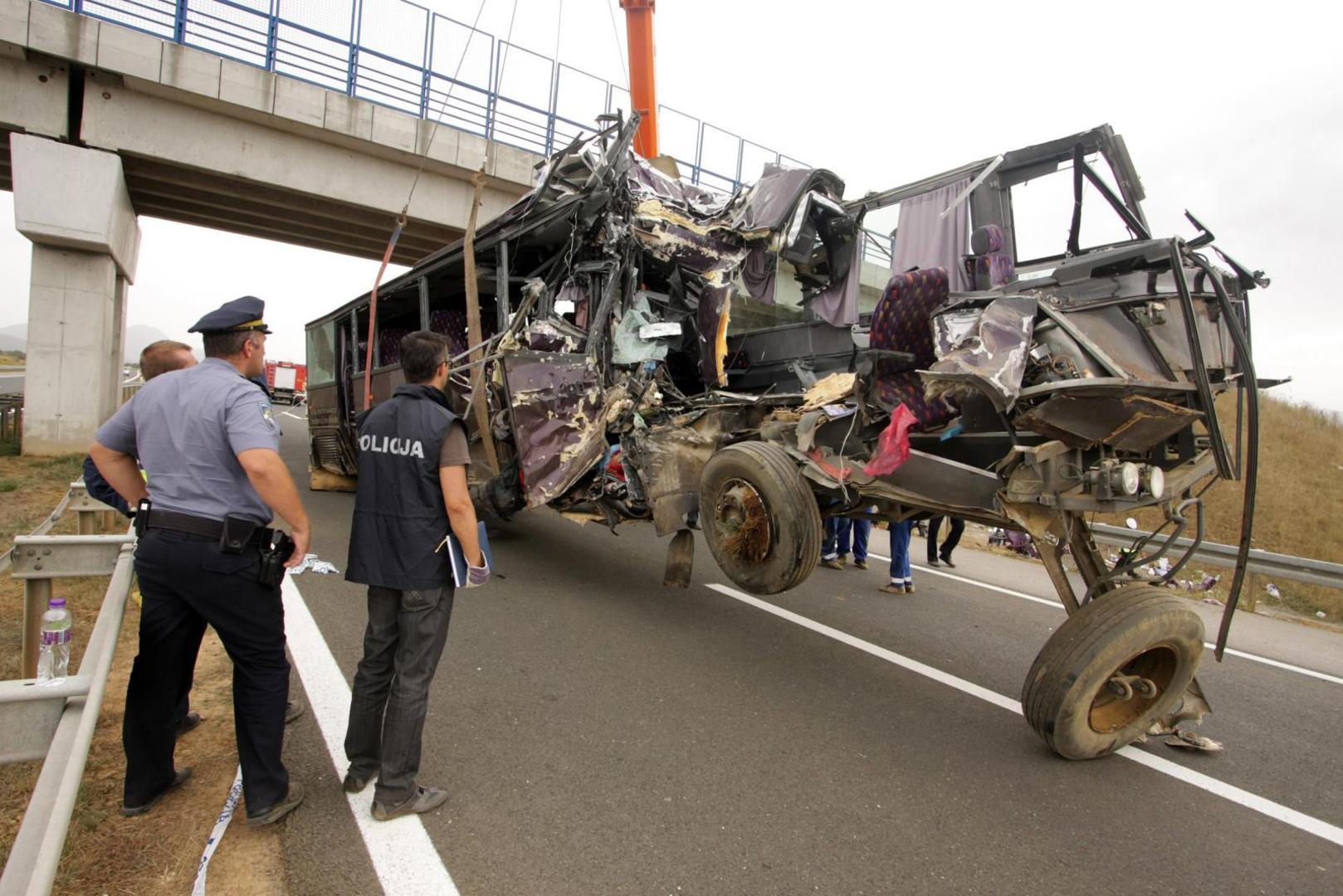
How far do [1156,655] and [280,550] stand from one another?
148 inches

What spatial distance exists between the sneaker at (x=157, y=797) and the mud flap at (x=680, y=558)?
2773 millimetres

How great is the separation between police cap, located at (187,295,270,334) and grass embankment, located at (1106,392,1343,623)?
340 inches

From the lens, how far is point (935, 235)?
4641 mm

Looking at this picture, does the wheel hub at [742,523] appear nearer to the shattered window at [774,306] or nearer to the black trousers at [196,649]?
the black trousers at [196,649]

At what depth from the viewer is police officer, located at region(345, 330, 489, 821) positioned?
2.48 metres

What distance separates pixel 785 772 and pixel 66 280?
12.5 meters

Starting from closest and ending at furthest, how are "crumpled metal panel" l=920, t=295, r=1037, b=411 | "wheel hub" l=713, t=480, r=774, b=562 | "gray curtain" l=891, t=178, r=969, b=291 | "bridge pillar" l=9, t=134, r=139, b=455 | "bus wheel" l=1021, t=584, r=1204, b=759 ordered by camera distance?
"crumpled metal panel" l=920, t=295, r=1037, b=411 < "bus wheel" l=1021, t=584, r=1204, b=759 < "wheel hub" l=713, t=480, r=774, b=562 < "gray curtain" l=891, t=178, r=969, b=291 < "bridge pillar" l=9, t=134, r=139, b=455

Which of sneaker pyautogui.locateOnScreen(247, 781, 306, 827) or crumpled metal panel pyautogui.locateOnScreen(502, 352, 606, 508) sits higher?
crumpled metal panel pyautogui.locateOnScreen(502, 352, 606, 508)

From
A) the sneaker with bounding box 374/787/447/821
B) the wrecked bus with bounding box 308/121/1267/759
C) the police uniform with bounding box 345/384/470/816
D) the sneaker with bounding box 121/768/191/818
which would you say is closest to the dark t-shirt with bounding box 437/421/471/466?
the police uniform with bounding box 345/384/470/816

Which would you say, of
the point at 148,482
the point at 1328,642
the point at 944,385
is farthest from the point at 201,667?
the point at 1328,642

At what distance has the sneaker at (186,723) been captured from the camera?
119 inches

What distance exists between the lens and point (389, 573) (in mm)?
2480

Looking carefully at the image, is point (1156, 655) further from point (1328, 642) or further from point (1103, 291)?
point (1328, 642)

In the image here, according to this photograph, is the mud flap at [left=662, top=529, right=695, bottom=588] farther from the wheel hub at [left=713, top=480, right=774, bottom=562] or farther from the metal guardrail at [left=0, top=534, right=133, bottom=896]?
the metal guardrail at [left=0, top=534, right=133, bottom=896]
